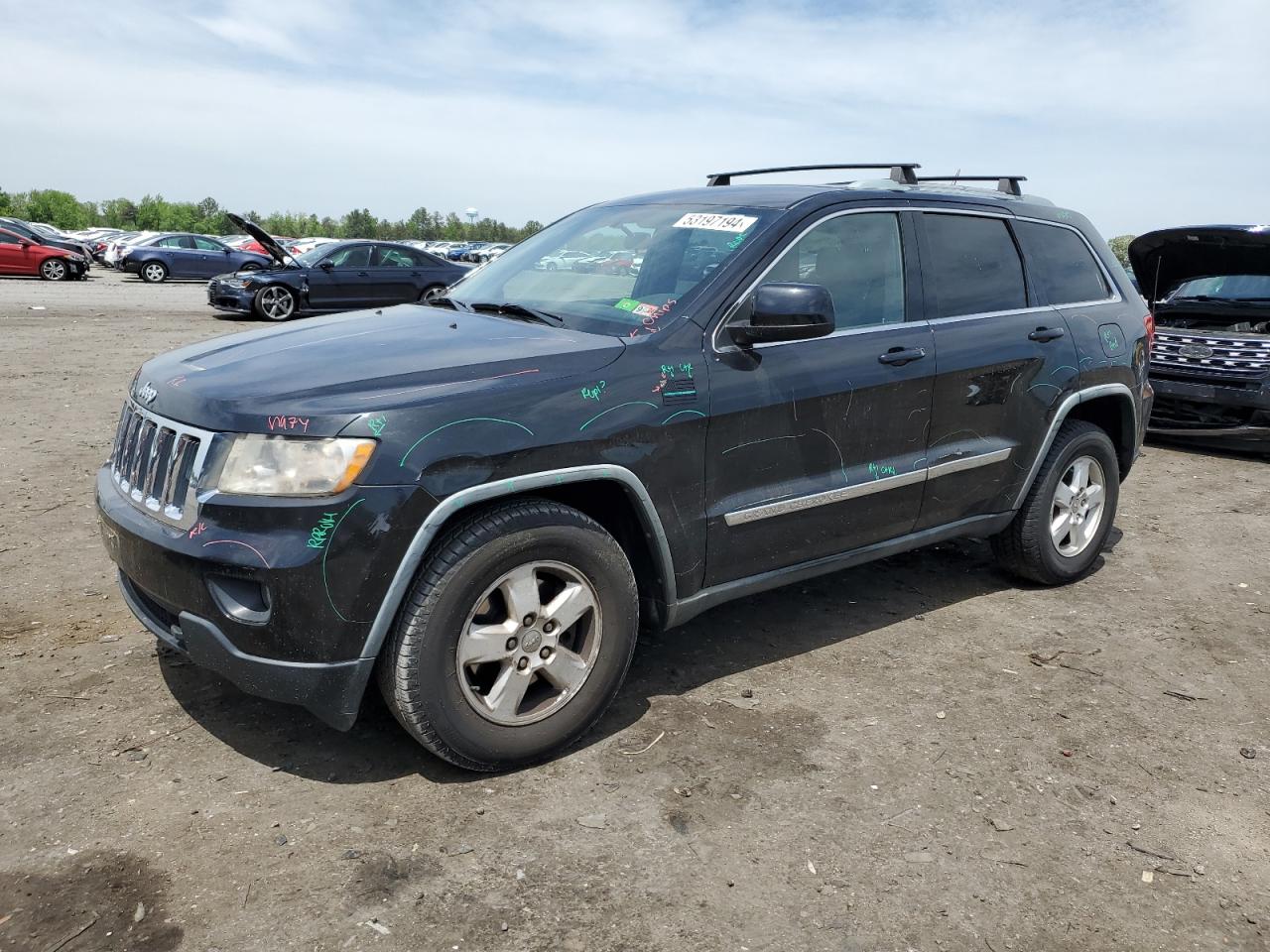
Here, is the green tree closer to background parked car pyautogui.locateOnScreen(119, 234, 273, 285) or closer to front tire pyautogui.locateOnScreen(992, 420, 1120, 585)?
front tire pyautogui.locateOnScreen(992, 420, 1120, 585)

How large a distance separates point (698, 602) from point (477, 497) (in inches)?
40.4

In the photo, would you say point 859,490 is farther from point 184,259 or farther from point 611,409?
point 184,259

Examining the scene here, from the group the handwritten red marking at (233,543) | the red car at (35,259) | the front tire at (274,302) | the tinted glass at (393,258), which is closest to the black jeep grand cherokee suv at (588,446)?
the handwritten red marking at (233,543)

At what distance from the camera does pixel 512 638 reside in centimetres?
323

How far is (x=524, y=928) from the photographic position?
103 inches

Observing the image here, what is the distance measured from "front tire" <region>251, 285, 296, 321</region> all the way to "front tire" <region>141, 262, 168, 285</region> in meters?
12.9

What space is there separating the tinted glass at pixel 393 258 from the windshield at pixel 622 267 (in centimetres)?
1360

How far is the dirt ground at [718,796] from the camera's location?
2.67m

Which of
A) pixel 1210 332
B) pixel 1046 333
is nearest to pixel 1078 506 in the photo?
pixel 1046 333

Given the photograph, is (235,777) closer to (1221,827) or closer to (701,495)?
(701,495)

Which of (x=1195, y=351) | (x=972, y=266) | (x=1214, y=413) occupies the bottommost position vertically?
(x=1214, y=413)

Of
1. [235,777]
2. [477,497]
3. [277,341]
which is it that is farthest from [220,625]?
[277,341]

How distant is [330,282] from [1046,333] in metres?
14.2

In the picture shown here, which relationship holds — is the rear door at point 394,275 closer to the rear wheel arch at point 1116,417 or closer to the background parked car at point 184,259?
the background parked car at point 184,259
